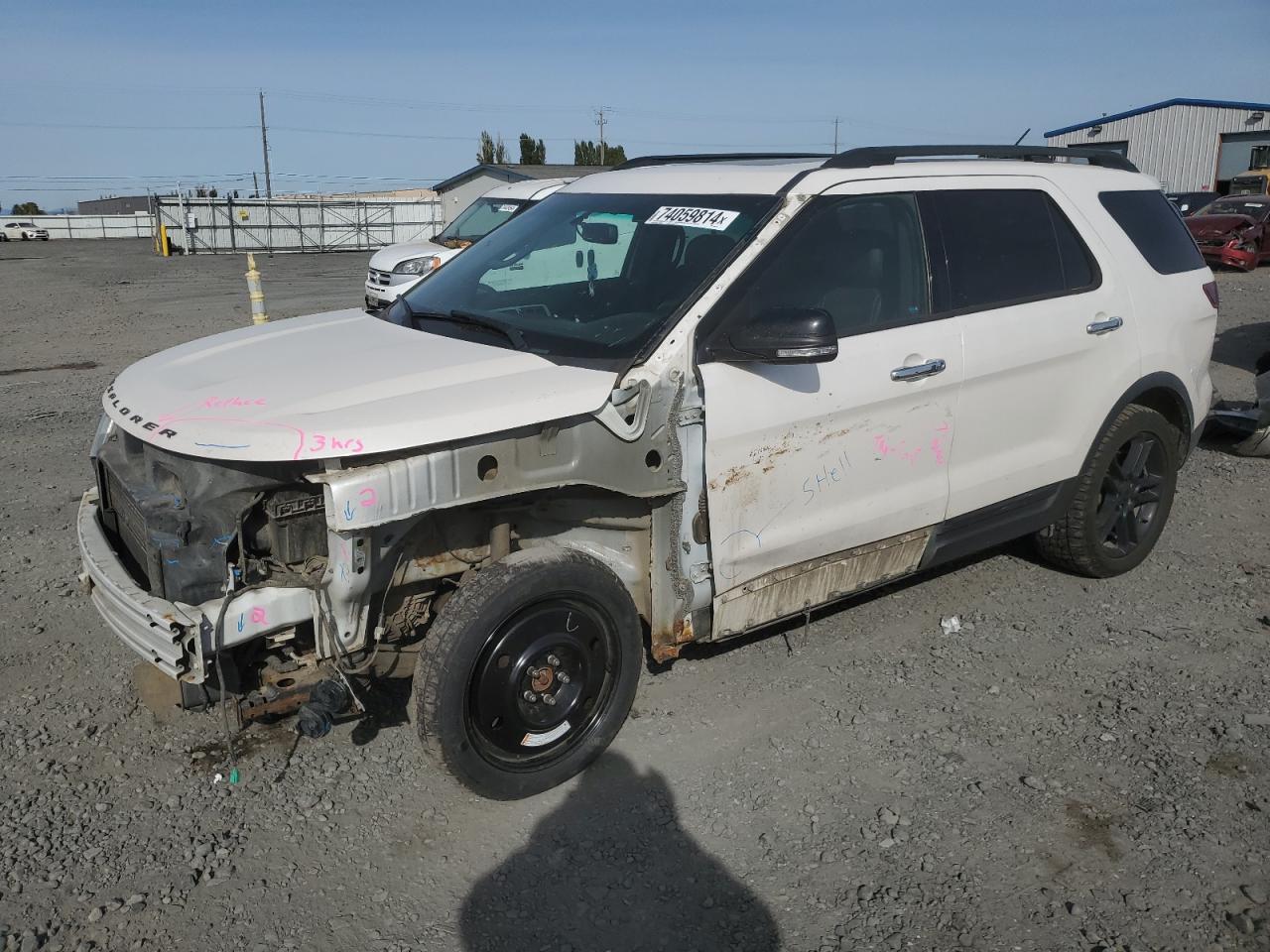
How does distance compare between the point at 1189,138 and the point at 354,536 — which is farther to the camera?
the point at 1189,138

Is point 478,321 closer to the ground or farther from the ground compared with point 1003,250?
closer to the ground

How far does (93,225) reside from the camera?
4822cm

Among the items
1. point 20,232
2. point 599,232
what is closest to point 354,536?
point 599,232

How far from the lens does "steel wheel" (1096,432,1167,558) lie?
5.05 meters

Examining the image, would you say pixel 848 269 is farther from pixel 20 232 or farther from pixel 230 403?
pixel 20 232

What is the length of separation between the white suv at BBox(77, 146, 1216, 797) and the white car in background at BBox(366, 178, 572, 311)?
9.84 m

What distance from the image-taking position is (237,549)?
3047 mm

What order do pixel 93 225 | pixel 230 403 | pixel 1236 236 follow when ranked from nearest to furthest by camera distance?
pixel 230 403 < pixel 1236 236 < pixel 93 225

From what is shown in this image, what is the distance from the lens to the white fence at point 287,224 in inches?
1438

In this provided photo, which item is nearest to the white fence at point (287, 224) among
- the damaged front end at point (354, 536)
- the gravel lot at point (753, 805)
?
the gravel lot at point (753, 805)

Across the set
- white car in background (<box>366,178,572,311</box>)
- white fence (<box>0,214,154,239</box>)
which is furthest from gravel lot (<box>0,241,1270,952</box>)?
white fence (<box>0,214,154,239</box>)

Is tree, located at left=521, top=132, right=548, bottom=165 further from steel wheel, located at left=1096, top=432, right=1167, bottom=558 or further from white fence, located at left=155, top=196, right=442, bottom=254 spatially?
steel wheel, located at left=1096, top=432, right=1167, bottom=558

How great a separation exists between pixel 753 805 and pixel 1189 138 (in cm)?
5018

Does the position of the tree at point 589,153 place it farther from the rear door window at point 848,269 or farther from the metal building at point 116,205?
the rear door window at point 848,269
